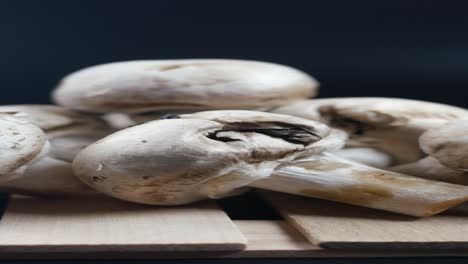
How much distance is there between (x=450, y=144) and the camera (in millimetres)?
741

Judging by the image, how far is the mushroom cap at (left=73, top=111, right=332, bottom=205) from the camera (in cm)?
70

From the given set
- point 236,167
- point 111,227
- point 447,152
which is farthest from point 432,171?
point 111,227

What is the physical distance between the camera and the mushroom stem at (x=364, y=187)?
722mm

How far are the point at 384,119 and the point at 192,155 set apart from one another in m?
0.23

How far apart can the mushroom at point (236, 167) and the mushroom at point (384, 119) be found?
0.07 meters

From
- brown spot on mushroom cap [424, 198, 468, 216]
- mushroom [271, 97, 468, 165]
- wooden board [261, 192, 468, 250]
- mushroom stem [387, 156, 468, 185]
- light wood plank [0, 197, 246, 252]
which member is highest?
mushroom [271, 97, 468, 165]

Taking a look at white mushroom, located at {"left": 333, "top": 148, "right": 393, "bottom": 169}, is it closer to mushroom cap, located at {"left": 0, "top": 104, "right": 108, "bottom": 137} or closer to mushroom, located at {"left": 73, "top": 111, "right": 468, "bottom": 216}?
mushroom, located at {"left": 73, "top": 111, "right": 468, "bottom": 216}

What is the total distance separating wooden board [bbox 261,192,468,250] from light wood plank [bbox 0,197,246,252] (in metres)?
0.06

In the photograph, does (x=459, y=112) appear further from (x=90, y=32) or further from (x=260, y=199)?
(x=90, y=32)

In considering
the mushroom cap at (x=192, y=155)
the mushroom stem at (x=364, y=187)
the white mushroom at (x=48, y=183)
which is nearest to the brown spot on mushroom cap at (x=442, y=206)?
the mushroom stem at (x=364, y=187)

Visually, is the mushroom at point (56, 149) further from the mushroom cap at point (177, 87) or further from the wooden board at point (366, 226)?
the wooden board at point (366, 226)

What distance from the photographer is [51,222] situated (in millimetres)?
687

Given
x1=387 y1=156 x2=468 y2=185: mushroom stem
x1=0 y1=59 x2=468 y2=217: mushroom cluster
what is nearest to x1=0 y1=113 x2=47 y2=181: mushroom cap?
x1=0 y1=59 x2=468 y2=217: mushroom cluster

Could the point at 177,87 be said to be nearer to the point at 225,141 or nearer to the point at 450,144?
the point at 225,141
